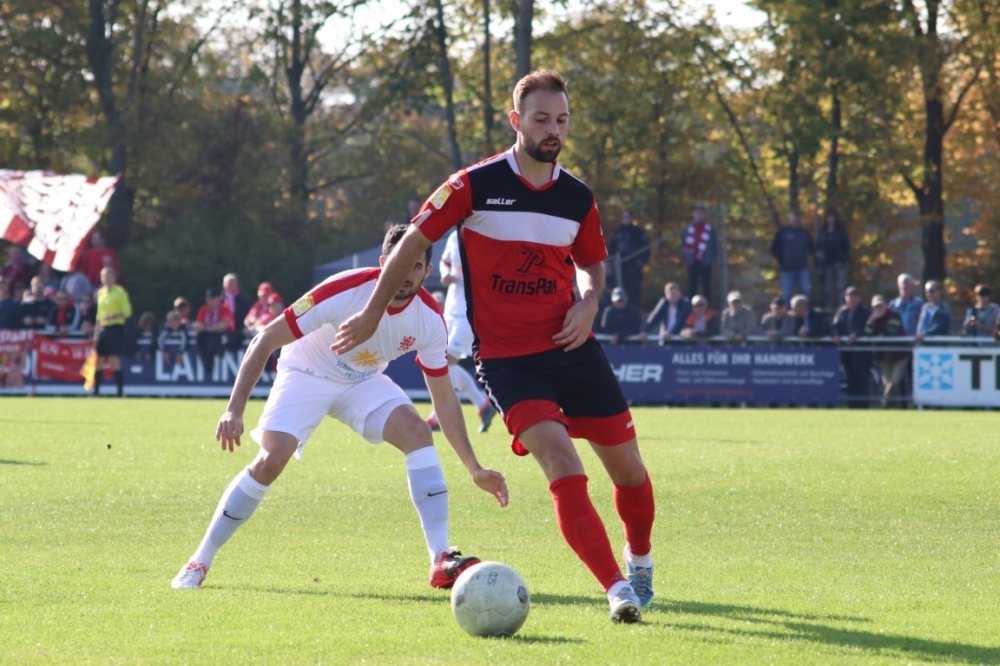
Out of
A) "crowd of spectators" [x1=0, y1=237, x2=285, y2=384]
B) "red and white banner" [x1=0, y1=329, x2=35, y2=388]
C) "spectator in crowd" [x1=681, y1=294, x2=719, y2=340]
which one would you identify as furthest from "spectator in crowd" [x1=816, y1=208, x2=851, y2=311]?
"red and white banner" [x1=0, y1=329, x2=35, y2=388]

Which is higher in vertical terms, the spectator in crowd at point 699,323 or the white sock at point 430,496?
the spectator in crowd at point 699,323

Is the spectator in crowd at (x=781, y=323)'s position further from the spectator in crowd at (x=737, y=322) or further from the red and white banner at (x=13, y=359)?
the red and white banner at (x=13, y=359)

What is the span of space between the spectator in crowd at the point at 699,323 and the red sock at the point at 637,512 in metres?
17.1

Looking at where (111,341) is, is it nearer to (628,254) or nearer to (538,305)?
(628,254)

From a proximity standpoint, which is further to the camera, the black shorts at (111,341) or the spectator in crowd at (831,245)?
the spectator in crowd at (831,245)

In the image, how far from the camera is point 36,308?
2633 cm

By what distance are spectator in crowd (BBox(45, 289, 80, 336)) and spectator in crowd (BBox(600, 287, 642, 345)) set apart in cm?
982

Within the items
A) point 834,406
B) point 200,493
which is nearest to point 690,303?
point 834,406

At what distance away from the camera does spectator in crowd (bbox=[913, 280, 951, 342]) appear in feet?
73.1

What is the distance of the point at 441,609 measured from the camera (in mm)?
6320

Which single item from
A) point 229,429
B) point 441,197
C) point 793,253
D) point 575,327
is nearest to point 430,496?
point 229,429

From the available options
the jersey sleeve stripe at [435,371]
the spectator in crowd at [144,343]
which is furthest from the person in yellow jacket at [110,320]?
the jersey sleeve stripe at [435,371]

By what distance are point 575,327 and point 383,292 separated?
823 millimetres

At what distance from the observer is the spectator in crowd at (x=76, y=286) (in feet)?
87.0
